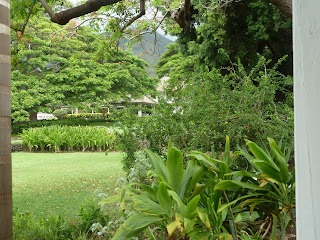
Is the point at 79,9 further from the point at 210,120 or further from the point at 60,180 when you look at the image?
the point at 60,180

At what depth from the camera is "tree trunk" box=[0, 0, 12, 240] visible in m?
2.02

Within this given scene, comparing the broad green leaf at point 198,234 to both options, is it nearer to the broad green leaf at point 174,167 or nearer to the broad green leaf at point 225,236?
the broad green leaf at point 225,236

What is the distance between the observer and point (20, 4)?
3.65 m

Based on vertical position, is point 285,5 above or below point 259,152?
above

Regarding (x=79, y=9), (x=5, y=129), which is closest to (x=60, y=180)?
(x=79, y=9)

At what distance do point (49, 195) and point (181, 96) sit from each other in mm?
2913

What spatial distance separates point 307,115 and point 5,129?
2.08 metres

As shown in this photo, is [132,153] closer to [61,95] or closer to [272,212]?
[272,212]

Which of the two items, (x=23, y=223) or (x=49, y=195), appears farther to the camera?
(x=49, y=195)

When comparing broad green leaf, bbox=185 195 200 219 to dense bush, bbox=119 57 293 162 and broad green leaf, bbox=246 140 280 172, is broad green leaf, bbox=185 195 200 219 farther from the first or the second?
dense bush, bbox=119 57 293 162

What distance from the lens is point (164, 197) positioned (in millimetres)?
1675

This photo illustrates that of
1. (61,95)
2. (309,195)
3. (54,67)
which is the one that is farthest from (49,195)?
(54,67)

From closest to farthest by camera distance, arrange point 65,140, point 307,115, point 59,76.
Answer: point 307,115 → point 65,140 → point 59,76

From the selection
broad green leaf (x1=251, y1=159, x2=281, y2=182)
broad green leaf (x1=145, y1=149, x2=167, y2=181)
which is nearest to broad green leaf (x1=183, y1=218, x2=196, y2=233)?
broad green leaf (x1=145, y1=149, x2=167, y2=181)
